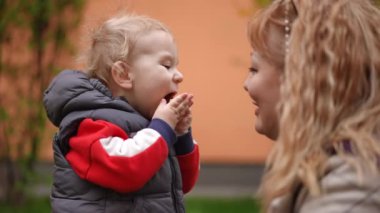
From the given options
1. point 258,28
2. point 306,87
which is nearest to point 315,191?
point 306,87

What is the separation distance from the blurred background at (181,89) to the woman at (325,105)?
205 inches

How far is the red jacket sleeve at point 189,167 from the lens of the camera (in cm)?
343

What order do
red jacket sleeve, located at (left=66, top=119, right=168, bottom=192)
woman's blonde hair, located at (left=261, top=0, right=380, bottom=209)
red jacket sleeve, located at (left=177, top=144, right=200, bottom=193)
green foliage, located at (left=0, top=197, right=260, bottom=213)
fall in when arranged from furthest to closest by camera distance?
green foliage, located at (left=0, top=197, right=260, bottom=213) < red jacket sleeve, located at (left=177, top=144, right=200, bottom=193) < red jacket sleeve, located at (left=66, top=119, right=168, bottom=192) < woman's blonde hair, located at (left=261, top=0, right=380, bottom=209)

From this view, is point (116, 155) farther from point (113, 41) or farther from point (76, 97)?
point (113, 41)

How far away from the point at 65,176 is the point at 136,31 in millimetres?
573

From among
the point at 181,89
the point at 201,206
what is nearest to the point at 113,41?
the point at 201,206

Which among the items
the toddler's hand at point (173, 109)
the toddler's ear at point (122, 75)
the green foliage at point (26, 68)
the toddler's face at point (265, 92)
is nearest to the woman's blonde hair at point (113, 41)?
Result: the toddler's ear at point (122, 75)

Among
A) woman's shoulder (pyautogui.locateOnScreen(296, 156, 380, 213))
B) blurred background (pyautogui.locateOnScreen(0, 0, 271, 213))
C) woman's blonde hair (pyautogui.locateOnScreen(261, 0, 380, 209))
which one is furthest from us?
blurred background (pyautogui.locateOnScreen(0, 0, 271, 213))

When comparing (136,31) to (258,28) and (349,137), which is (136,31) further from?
(349,137)

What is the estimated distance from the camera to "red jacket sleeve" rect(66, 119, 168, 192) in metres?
3.02

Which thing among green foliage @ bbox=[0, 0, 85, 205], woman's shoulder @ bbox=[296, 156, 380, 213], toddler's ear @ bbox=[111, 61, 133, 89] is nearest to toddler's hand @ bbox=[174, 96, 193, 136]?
toddler's ear @ bbox=[111, 61, 133, 89]

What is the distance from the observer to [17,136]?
337 inches

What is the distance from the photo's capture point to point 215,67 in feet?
31.9

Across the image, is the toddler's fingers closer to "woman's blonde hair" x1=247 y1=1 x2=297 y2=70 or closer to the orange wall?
"woman's blonde hair" x1=247 y1=1 x2=297 y2=70
